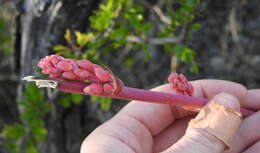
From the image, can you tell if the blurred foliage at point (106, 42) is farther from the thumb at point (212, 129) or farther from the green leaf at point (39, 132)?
the thumb at point (212, 129)

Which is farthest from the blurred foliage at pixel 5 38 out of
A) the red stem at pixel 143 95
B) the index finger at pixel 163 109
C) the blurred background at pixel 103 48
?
the red stem at pixel 143 95

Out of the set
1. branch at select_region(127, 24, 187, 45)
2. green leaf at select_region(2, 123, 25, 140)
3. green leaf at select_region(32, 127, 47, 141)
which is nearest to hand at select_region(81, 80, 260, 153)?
branch at select_region(127, 24, 187, 45)

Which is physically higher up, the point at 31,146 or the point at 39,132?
the point at 39,132

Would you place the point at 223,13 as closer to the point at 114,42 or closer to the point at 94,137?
the point at 114,42

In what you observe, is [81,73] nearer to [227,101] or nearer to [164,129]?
[227,101]

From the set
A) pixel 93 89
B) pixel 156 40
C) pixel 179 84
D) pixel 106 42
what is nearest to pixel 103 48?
pixel 106 42

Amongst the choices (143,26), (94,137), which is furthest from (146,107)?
(143,26)
